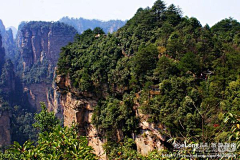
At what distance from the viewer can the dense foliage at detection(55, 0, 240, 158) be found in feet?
41.7

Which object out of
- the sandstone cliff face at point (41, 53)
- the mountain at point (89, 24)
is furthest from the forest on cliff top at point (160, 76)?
the mountain at point (89, 24)

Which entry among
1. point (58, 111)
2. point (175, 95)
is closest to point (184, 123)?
point (175, 95)

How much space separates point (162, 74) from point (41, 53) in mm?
64194

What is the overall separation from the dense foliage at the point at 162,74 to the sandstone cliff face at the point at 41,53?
4510cm

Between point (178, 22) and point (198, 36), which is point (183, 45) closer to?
point (198, 36)

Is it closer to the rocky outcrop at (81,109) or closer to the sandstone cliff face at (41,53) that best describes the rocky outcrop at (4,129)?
the rocky outcrop at (81,109)

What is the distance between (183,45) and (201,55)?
155cm

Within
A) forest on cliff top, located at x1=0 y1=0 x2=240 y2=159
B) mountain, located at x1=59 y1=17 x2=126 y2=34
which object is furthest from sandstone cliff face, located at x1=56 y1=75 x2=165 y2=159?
mountain, located at x1=59 y1=17 x2=126 y2=34

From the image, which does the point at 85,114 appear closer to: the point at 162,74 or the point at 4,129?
the point at 162,74

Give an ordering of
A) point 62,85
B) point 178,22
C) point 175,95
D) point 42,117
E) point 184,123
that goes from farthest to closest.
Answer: point 62,85
point 178,22
point 42,117
point 175,95
point 184,123

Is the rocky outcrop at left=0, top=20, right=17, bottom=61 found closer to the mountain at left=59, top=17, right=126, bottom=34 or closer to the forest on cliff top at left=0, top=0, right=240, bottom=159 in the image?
the mountain at left=59, top=17, right=126, bottom=34

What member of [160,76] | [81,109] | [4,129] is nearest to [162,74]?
[160,76]

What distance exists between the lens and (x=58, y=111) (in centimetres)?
5734

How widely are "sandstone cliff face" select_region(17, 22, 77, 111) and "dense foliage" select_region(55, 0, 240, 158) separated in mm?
45100
